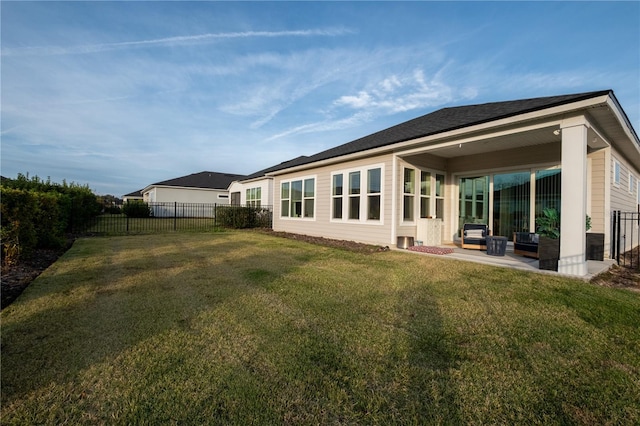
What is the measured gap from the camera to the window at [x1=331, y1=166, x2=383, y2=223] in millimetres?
9141

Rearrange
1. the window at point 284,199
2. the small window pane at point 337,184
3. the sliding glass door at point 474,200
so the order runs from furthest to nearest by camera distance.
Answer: the window at point 284,199 → the small window pane at point 337,184 → the sliding glass door at point 474,200

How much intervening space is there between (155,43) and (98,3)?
2.30m

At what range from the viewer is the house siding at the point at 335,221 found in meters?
8.73

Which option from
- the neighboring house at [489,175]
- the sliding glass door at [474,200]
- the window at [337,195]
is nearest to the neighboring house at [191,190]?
the neighboring house at [489,175]

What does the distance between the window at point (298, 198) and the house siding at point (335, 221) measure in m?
0.23

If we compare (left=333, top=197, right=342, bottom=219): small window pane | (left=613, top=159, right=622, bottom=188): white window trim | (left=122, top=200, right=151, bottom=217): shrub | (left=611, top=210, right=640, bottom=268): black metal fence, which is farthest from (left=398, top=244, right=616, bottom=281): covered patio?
(left=122, top=200, right=151, bottom=217): shrub

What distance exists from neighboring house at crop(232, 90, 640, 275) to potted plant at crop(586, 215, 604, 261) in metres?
0.62

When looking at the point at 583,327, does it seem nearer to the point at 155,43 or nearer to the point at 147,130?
the point at 155,43

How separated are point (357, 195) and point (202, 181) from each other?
981 inches

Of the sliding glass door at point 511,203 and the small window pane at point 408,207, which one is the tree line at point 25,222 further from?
the sliding glass door at point 511,203

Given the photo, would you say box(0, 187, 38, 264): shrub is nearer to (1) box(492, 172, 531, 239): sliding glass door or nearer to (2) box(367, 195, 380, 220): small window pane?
(2) box(367, 195, 380, 220): small window pane

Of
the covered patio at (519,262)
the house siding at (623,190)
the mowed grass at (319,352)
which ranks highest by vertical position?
the house siding at (623,190)

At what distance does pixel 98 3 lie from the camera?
23.6ft

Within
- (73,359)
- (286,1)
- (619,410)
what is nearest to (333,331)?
(619,410)
